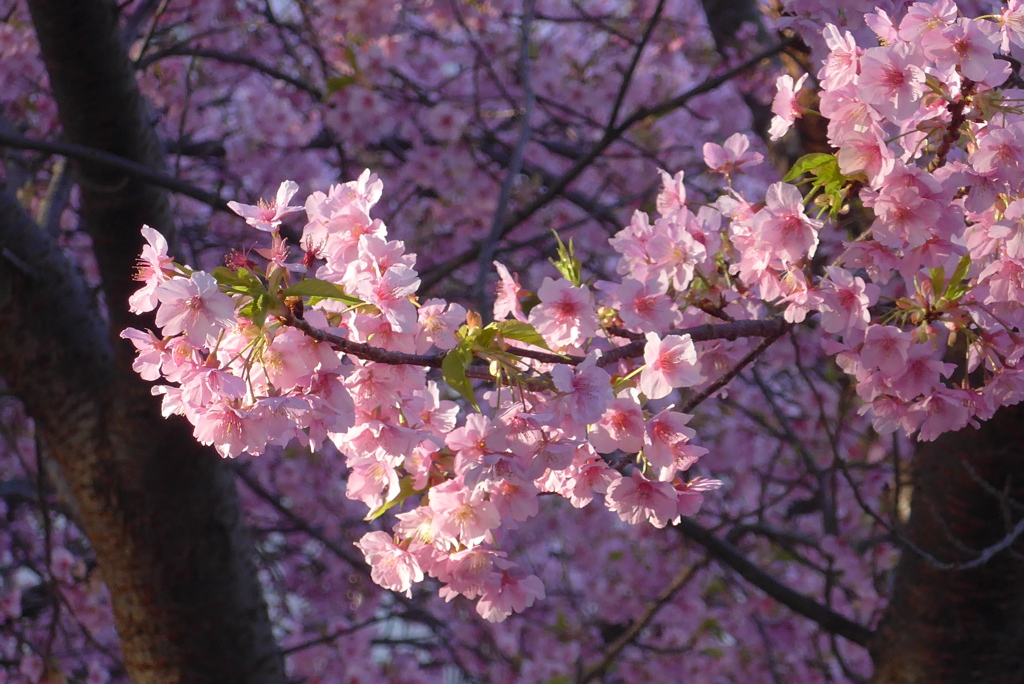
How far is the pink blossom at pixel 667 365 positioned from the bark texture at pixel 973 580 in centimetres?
145

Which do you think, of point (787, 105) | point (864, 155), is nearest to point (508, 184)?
point (787, 105)

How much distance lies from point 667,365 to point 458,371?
29 centimetres

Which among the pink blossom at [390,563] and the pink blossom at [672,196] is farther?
the pink blossom at [672,196]

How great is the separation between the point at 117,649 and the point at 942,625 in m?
3.68

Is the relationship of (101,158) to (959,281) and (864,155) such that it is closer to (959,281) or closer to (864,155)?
(864,155)

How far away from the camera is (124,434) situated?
225 centimetres

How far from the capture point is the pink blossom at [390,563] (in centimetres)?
126

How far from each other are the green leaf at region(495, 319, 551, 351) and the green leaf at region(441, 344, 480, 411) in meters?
0.08

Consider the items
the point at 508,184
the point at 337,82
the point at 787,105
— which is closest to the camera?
the point at 787,105

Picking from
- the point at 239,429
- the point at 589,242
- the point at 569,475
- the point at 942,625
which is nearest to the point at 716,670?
the point at 589,242

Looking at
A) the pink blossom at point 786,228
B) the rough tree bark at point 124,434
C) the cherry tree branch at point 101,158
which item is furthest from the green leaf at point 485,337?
the rough tree bark at point 124,434

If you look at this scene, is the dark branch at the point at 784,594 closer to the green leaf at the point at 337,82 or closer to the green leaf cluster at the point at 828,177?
the green leaf cluster at the point at 828,177

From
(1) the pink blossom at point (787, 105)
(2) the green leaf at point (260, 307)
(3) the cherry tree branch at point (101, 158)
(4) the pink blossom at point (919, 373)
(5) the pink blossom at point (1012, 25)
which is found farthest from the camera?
(3) the cherry tree branch at point (101, 158)

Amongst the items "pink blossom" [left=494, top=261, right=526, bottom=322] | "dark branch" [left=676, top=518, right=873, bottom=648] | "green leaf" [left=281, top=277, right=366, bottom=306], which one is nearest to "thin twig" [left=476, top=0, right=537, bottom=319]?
"pink blossom" [left=494, top=261, right=526, bottom=322]
